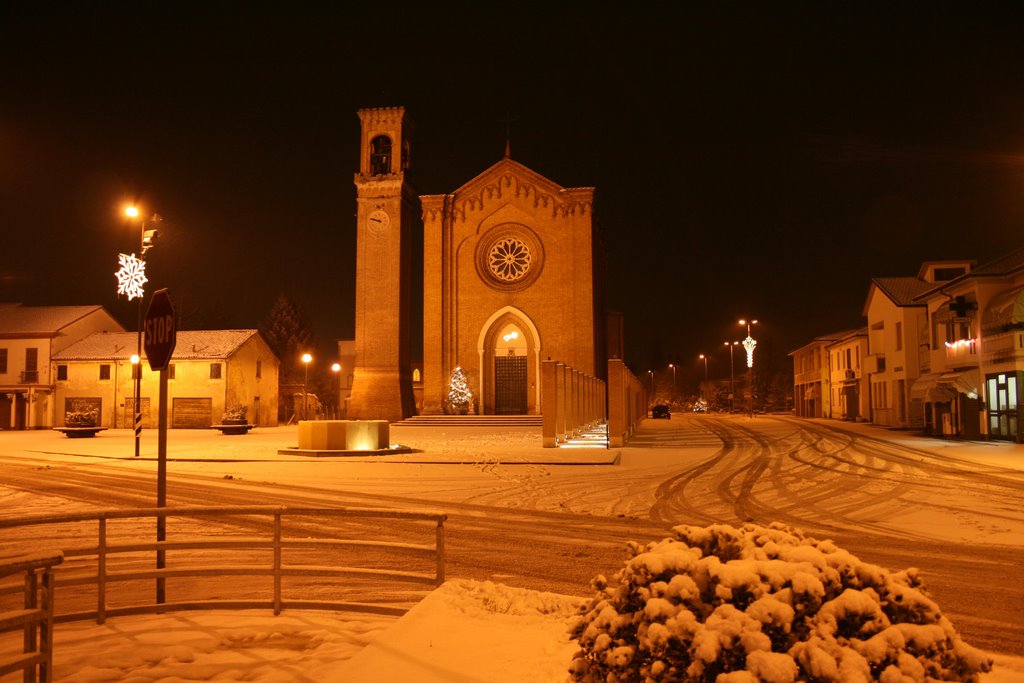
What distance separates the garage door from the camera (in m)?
47.7

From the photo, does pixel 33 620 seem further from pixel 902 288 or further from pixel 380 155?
pixel 902 288

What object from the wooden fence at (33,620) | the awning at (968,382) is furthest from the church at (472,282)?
the wooden fence at (33,620)

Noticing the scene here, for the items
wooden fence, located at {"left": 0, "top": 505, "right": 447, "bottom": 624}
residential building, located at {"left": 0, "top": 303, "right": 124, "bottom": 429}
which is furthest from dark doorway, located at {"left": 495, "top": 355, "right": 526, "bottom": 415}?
wooden fence, located at {"left": 0, "top": 505, "right": 447, "bottom": 624}

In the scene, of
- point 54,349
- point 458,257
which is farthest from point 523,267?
point 54,349

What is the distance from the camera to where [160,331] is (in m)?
6.29

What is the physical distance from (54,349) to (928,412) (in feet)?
167

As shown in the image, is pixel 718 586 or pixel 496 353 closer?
pixel 718 586

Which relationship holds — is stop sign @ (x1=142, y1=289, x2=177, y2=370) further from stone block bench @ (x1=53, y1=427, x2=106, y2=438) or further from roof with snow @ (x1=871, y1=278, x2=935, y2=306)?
roof with snow @ (x1=871, y1=278, x2=935, y2=306)

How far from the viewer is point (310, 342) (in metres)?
85.7

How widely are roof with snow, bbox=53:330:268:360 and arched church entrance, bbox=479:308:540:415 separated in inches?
625

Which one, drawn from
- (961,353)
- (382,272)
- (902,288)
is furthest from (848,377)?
(382,272)

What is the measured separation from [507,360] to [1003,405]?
24.9 meters

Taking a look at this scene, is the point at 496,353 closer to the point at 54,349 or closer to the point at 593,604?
the point at 54,349

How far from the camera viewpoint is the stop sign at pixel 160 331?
20.2 feet
